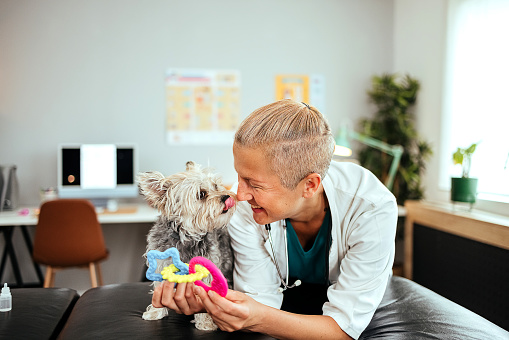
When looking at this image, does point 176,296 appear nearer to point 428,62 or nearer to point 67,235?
point 67,235

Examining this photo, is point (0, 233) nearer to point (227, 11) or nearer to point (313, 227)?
point (227, 11)

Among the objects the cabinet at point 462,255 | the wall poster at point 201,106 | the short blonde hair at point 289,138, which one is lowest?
the cabinet at point 462,255

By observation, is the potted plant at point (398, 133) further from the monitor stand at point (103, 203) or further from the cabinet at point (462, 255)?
the monitor stand at point (103, 203)

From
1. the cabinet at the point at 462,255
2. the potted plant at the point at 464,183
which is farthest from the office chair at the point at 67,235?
the potted plant at the point at 464,183

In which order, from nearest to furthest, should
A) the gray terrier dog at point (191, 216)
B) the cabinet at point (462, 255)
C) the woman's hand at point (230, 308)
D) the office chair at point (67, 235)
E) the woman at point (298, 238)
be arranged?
the woman's hand at point (230, 308) → the woman at point (298, 238) → the gray terrier dog at point (191, 216) → the cabinet at point (462, 255) → the office chair at point (67, 235)

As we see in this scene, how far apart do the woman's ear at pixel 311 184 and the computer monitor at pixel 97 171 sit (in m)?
2.74

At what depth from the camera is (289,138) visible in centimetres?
120

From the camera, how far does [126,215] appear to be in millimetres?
3307

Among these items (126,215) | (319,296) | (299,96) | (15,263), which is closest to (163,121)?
(126,215)

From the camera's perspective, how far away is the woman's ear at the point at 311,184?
1260 millimetres

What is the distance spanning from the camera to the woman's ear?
126 cm

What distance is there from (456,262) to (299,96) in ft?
7.06

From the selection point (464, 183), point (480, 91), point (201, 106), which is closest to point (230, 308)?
point (464, 183)

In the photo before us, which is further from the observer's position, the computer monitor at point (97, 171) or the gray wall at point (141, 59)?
the gray wall at point (141, 59)
